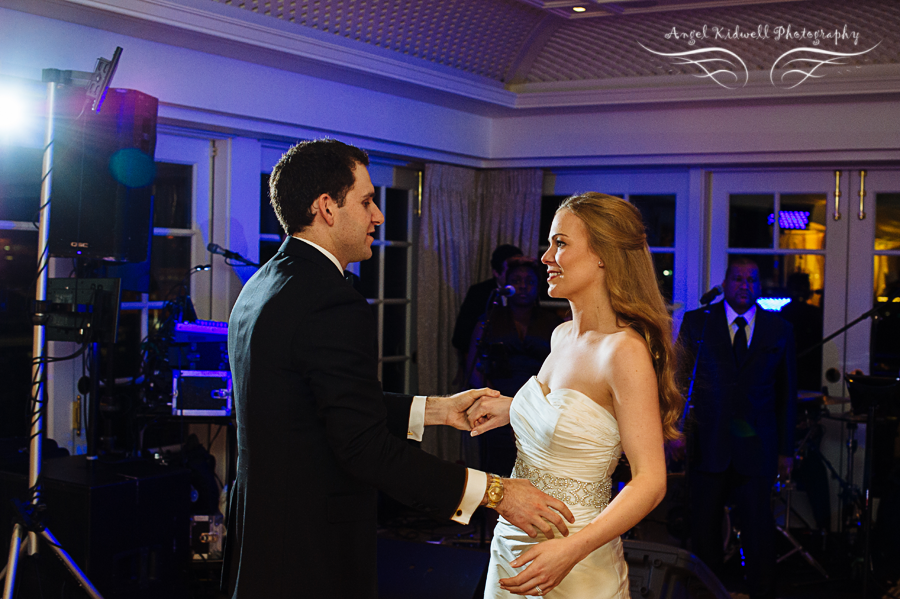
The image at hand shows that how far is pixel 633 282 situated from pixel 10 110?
2857 mm

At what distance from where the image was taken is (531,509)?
1.87 m

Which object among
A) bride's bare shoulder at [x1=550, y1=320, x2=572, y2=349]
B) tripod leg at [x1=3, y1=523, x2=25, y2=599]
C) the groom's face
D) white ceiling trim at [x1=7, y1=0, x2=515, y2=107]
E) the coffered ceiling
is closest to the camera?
the groom's face

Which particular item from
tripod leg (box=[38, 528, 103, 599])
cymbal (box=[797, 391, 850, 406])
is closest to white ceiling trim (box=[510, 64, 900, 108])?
cymbal (box=[797, 391, 850, 406])

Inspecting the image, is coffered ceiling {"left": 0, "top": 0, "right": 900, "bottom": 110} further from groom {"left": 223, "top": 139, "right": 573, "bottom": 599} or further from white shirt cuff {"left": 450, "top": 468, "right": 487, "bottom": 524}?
white shirt cuff {"left": 450, "top": 468, "right": 487, "bottom": 524}

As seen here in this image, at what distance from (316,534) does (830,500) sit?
4131 millimetres

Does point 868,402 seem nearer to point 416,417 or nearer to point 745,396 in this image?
point 745,396

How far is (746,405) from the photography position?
3.95 meters

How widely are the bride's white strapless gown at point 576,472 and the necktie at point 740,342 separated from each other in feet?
7.26

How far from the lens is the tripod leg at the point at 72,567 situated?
9.35 ft

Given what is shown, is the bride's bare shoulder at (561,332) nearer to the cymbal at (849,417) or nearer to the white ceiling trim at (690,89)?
the cymbal at (849,417)

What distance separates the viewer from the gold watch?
1.89 metres

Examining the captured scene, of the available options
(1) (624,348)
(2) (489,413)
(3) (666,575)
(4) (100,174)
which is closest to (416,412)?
(2) (489,413)

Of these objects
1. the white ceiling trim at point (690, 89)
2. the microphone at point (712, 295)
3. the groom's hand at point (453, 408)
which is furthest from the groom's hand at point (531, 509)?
the white ceiling trim at point (690, 89)

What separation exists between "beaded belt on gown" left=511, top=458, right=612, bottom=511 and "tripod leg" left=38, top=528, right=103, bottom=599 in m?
1.80
